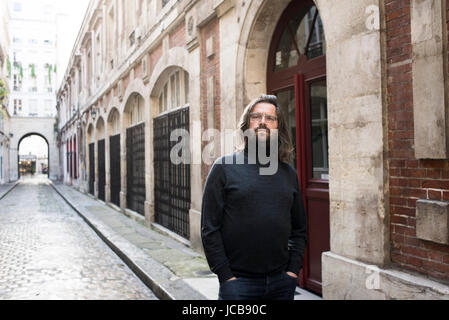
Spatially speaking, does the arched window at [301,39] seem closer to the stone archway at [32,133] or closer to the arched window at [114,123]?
the arched window at [114,123]

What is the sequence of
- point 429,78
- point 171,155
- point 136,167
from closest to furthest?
point 429,78 < point 171,155 < point 136,167

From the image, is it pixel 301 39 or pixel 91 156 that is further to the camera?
pixel 91 156

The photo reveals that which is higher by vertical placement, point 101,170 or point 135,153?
point 135,153

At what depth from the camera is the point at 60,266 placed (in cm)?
695

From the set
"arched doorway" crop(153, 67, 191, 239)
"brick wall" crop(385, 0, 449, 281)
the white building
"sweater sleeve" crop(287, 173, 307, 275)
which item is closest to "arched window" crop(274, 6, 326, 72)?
"brick wall" crop(385, 0, 449, 281)

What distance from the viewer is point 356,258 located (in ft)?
13.2

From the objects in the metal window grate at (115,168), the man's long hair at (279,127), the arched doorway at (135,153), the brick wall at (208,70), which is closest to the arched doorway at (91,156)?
the metal window grate at (115,168)

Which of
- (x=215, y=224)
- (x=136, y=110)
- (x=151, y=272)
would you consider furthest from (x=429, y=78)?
(x=136, y=110)

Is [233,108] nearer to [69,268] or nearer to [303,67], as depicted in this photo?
[303,67]

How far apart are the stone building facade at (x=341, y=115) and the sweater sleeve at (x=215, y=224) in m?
1.76

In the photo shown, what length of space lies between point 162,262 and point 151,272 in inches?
29.6

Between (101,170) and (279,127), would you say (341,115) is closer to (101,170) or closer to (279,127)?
(279,127)

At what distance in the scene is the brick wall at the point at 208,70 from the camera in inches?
281

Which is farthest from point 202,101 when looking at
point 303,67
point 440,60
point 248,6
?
point 440,60
